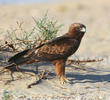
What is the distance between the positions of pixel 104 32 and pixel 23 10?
7.40 meters

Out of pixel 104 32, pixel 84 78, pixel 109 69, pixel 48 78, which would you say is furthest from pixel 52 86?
pixel 104 32

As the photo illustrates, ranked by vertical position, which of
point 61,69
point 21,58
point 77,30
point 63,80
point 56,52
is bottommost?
point 63,80

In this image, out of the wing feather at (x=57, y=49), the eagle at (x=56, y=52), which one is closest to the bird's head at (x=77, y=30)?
the eagle at (x=56, y=52)

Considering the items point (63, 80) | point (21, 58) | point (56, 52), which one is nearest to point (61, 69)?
point (63, 80)

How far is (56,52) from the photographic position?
25.8ft

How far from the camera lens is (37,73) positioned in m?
8.45

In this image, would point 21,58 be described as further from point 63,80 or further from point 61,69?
point 63,80

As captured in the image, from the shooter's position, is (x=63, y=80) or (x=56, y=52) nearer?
(x=56, y=52)

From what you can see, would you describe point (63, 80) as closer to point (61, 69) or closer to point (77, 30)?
point (61, 69)

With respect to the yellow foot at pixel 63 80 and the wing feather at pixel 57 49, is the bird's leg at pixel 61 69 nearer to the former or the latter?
the yellow foot at pixel 63 80

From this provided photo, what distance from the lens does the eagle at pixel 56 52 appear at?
7.87 m

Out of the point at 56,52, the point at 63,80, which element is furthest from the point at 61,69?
the point at 56,52

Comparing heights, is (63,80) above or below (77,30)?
below

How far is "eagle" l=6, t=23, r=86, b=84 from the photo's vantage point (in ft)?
25.8
